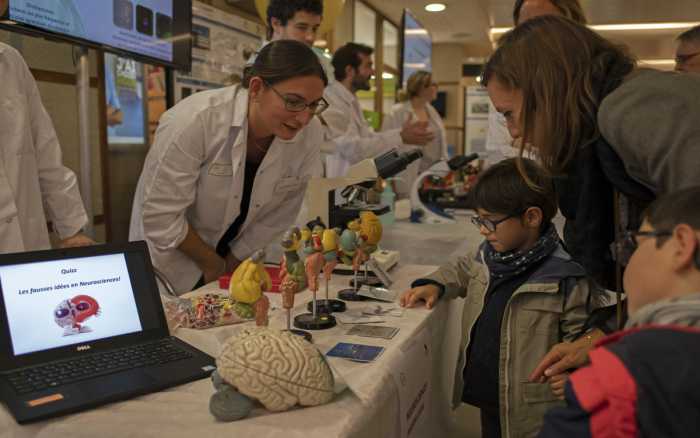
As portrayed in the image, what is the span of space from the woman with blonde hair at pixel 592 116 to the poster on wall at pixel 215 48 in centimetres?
239

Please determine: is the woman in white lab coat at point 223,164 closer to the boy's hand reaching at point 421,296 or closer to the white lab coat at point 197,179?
the white lab coat at point 197,179

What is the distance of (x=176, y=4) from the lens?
→ 2.67 m

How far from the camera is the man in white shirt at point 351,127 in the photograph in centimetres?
351

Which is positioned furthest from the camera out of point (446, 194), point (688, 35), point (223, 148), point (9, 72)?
point (446, 194)

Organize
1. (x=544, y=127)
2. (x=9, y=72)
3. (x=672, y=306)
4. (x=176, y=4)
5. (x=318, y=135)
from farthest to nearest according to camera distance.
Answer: (x=176, y=4) → (x=318, y=135) → (x=9, y=72) → (x=544, y=127) → (x=672, y=306)

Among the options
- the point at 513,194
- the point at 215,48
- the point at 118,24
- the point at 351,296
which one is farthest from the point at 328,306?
the point at 215,48

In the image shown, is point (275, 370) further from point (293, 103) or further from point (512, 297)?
point (293, 103)

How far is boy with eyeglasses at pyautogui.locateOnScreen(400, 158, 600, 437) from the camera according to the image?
4.66 feet

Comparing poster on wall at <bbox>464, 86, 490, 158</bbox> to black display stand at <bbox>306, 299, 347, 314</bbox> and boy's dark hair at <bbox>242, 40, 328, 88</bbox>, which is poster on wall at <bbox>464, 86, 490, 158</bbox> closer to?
boy's dark hair at <bbox>242, 40, 328, 88</bbox>

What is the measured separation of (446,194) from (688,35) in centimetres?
175

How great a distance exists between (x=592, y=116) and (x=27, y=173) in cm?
159

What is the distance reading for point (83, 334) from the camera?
109 cm

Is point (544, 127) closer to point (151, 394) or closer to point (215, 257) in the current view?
point (151, 394)

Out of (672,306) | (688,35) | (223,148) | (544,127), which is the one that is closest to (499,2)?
(688,35)
